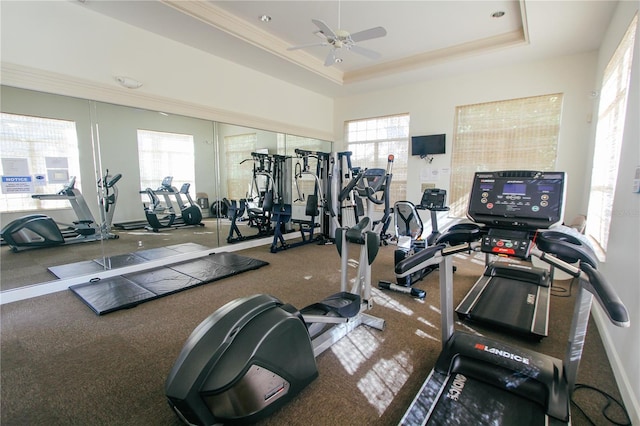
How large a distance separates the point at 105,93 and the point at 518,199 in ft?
15.8

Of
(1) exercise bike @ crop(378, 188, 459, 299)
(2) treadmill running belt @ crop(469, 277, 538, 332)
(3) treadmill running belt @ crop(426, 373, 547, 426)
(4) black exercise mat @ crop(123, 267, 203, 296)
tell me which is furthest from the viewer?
(1) exercise bike @ crop(378, 188, 459, 299)

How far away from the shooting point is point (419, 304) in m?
3.23

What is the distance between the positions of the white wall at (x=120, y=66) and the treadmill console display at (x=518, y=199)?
457cm

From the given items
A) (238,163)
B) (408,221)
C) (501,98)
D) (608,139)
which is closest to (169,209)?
(238,163)

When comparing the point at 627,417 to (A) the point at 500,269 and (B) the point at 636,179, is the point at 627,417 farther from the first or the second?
(A) the point at 500,269

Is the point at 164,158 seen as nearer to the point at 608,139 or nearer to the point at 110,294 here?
the point at 110,294

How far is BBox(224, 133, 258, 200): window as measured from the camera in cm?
560

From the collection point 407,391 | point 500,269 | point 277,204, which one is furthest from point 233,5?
point 500,269

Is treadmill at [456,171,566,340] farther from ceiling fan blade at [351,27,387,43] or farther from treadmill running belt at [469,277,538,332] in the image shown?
ceiling fan blade at [351,27,387,43]

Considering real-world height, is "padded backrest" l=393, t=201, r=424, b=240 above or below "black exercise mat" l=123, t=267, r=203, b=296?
above

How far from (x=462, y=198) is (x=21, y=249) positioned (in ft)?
25.3

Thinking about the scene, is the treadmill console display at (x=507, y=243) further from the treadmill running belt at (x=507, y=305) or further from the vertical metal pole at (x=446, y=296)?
the treadmill running belt at (x=507, y=305)

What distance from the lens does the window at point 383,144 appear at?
668cm

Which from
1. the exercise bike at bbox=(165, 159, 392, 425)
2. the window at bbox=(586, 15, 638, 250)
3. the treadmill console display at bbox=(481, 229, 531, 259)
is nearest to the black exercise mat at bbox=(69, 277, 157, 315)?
the exercise bike at bbox=(165, 159, 392, 425)
